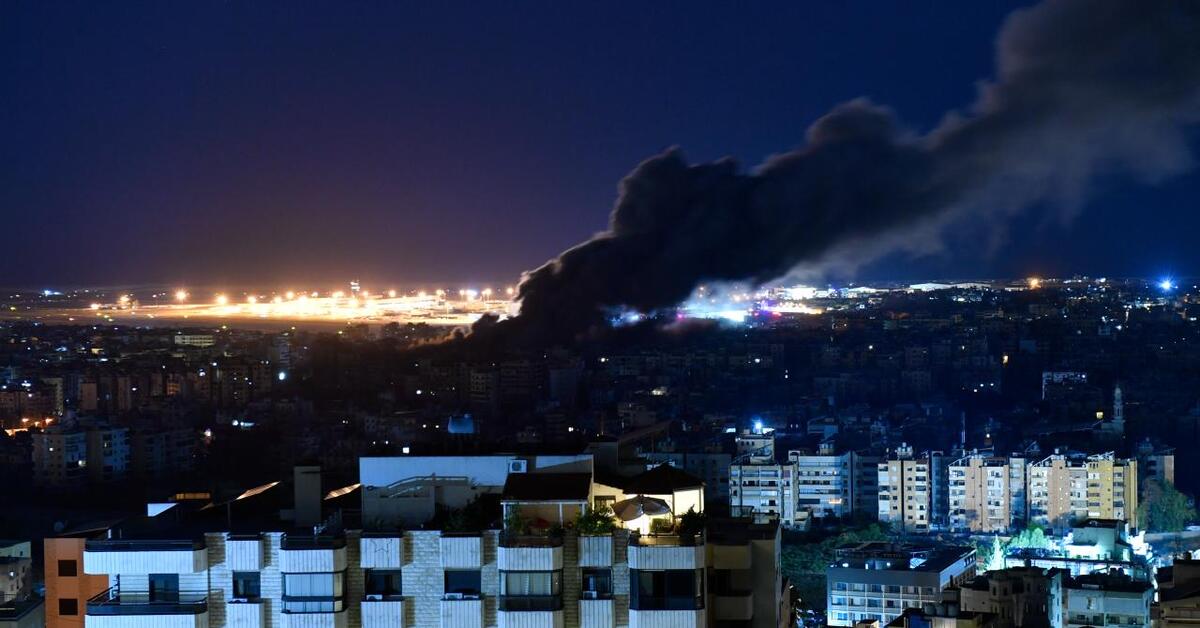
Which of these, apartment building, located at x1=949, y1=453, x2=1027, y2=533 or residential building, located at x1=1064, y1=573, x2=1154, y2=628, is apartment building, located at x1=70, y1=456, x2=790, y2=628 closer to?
residential building, located at x1=1064, y1=573, x2=1154, y2=628

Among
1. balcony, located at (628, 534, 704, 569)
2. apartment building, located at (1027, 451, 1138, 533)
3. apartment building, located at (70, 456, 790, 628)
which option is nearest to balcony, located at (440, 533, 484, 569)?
apartment building, located at (70, 456, 790, 628)

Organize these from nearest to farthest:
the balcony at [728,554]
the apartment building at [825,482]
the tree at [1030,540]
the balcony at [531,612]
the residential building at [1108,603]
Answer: the balcony at [531,612], the balcony at [728,554], the residential building at [1108,603], the tree at [1030,540], the apartment building at [825,482]

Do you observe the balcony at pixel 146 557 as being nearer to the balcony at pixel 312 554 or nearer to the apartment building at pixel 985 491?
the balcony at pixel 312 554

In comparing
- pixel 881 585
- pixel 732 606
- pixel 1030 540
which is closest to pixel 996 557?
pixel 1030 540

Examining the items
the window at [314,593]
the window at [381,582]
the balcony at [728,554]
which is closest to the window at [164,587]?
the window at [314,593]

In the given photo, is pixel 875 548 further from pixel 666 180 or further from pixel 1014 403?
pixel 1014 403

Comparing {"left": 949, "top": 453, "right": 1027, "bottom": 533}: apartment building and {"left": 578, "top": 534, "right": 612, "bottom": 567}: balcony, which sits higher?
{"left": 578, "top": 534, "right": 612, "bottom": 567}: balcony

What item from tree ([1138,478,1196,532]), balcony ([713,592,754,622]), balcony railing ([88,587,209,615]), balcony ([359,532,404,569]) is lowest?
tree ([1138,478,1196,532])
